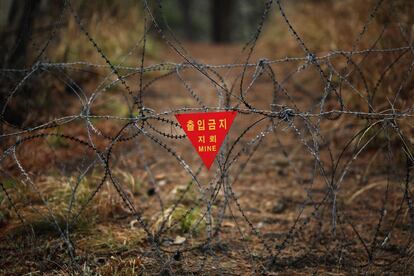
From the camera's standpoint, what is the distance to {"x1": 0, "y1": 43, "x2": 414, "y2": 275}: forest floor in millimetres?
2604

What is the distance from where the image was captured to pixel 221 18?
14422mm

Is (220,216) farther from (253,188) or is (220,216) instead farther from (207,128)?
(207,128)

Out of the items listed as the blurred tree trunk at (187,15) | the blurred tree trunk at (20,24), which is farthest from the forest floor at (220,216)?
the blurred tree trunk at (187,15)

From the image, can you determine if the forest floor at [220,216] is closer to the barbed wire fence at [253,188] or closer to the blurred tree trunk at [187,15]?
the barbed wire fence at [253,188]

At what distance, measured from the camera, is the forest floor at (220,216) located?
2604 millimetres

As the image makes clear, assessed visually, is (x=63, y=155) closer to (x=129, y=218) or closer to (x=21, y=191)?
(x=21, y=191)

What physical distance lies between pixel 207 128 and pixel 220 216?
91 cm

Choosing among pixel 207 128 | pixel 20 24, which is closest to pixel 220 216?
pixel 207 128

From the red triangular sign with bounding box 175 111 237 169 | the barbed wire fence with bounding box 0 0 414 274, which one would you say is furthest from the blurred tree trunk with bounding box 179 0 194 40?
the red triangular sign with bounding box 175 111 237 169

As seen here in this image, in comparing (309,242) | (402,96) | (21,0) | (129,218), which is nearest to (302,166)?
(402,96)

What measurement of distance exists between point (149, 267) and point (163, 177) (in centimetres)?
142

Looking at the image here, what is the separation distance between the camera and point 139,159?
13.8 feet

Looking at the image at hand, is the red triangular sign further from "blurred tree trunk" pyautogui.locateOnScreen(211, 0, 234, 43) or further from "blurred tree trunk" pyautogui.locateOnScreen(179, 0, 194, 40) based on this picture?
"blurred tree trunk" pyautogui.locateOnScreen(179, 0, 194, 40)

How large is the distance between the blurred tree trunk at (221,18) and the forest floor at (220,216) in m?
10.1
